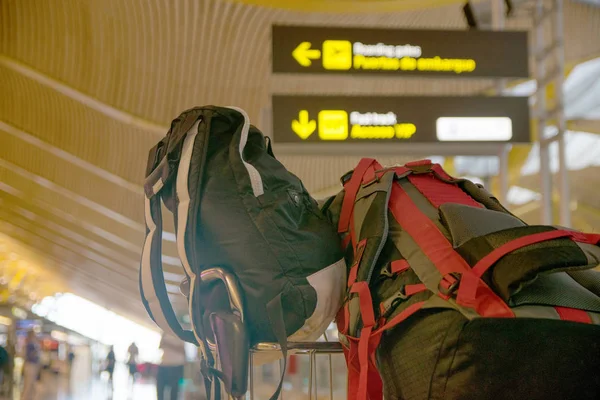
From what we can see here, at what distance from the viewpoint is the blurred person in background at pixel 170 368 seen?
27.2 ft

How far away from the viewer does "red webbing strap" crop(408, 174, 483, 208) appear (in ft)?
5.53

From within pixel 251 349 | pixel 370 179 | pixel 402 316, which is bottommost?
pixel 251 349

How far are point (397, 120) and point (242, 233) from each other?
10.2 feet

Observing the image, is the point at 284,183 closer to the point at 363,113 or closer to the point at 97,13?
the point at 363,113

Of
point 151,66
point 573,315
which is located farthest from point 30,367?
point 573,315

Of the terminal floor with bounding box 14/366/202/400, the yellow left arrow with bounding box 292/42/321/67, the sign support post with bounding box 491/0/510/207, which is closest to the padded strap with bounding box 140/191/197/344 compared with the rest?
the yellow left arrow with bounding box 292/42/321/67

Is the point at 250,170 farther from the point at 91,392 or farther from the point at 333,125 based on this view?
the point at 91,392

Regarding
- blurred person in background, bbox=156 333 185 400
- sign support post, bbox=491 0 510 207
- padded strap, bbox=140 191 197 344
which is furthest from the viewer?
blurred person in background, bbox=156 333 185 400

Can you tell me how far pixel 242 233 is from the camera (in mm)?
1618

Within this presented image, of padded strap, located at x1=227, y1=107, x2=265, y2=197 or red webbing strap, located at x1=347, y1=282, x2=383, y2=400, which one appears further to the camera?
padded strap, located at x1=227, y1=107, x2=265, y2=197

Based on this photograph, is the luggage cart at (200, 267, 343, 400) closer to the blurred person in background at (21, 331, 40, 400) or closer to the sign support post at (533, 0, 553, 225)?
the sign support post at (533, 0, 553, 225)

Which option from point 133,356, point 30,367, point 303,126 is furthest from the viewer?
point 133,356

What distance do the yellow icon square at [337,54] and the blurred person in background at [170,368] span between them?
15.2 feet

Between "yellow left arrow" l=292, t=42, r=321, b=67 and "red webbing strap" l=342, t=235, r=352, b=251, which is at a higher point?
"yellow left arrow" l=292, t=42, r=321, b=67
